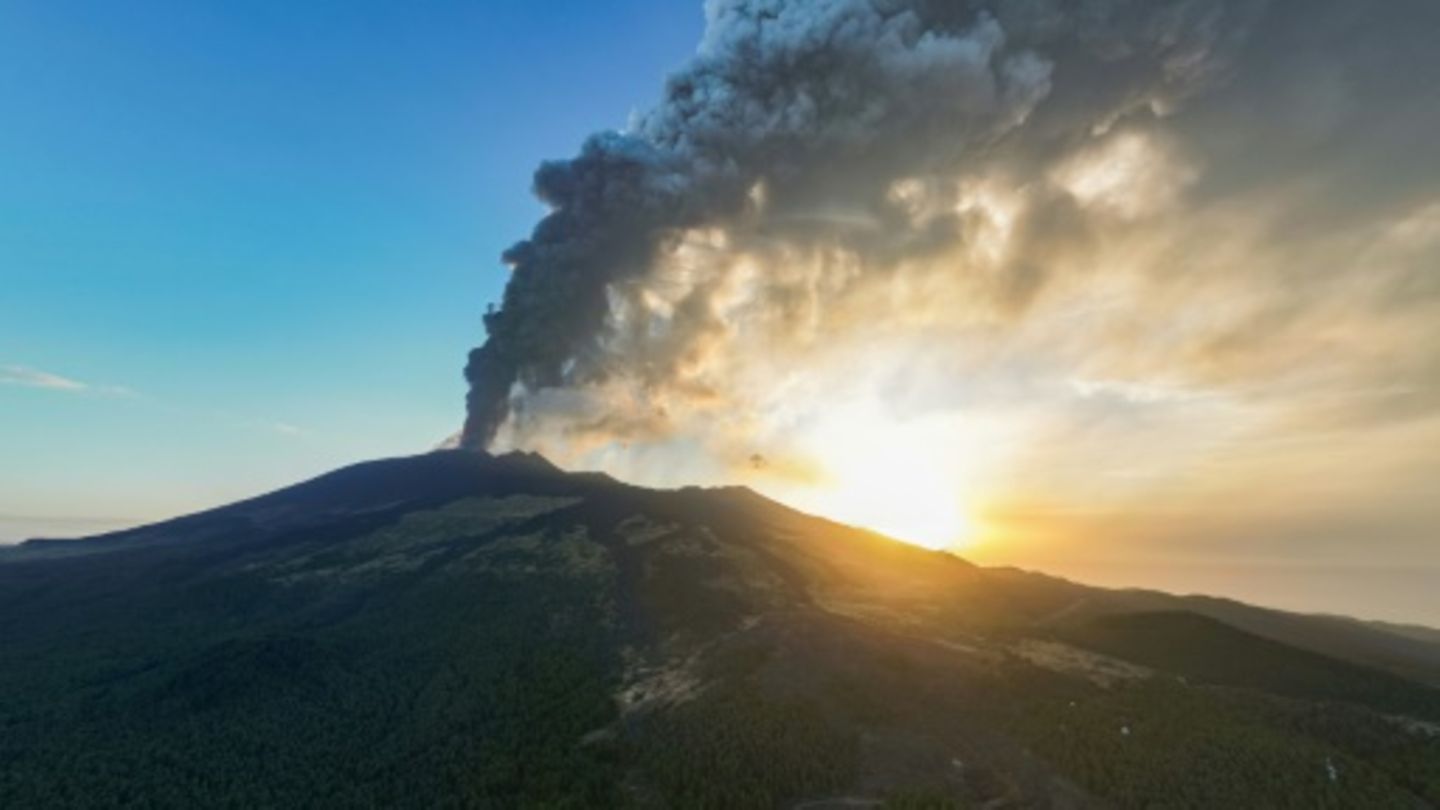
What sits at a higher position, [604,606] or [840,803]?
[604,606]

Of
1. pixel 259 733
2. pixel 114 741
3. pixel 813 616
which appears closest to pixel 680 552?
pixel 813 616

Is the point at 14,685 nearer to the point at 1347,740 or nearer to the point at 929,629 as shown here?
the point at 929,629

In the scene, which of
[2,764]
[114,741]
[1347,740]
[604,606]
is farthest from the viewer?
[604,606]

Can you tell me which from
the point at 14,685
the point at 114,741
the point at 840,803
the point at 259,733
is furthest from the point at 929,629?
the point at 14,685

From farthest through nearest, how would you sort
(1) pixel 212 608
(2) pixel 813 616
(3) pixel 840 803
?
(1) pixel 212 608 → (2) pixel 813 616 → (3) pixel 840 803

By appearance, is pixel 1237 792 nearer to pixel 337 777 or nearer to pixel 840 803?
pixel 840 803

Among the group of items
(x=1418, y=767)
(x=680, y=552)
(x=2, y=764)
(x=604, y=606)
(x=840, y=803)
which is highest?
(x=680, y=552)

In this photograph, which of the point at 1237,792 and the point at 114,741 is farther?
the point at 114,741
